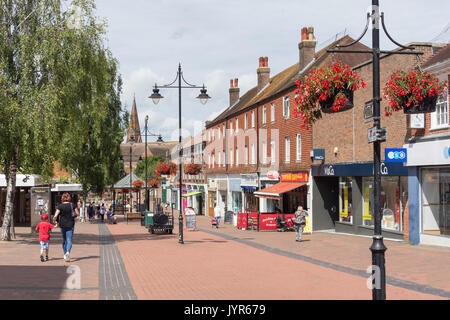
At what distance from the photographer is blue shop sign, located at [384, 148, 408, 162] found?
19906mm

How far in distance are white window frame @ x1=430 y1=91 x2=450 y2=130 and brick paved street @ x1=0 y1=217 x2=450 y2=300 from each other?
429cm

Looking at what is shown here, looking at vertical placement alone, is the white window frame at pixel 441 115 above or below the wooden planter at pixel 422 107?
above

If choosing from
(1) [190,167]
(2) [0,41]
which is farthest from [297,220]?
(1) [190,167]

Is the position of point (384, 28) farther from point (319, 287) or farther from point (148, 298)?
point (148, 298)

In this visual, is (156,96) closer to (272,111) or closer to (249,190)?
(272,111)

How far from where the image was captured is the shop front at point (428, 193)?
18.6m

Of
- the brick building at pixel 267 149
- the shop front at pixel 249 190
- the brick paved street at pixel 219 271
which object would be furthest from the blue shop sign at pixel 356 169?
the shop front at pixel 249 190

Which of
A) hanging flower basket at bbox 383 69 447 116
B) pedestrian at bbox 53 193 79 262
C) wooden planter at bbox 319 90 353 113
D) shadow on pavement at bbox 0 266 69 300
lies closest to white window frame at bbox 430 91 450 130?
hanging flower basket at bbox 383 69 447 116

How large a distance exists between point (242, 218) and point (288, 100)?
776 cm

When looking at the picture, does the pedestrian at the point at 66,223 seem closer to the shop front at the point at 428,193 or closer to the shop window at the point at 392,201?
the shop front at the point at 428,193

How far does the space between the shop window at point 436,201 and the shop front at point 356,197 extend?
1.23 metres

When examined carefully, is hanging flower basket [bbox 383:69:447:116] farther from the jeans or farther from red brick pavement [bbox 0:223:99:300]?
the jeans

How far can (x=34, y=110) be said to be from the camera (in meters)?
18.2

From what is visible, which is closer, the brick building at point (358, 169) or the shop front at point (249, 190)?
the brick building at point (358, 169)
